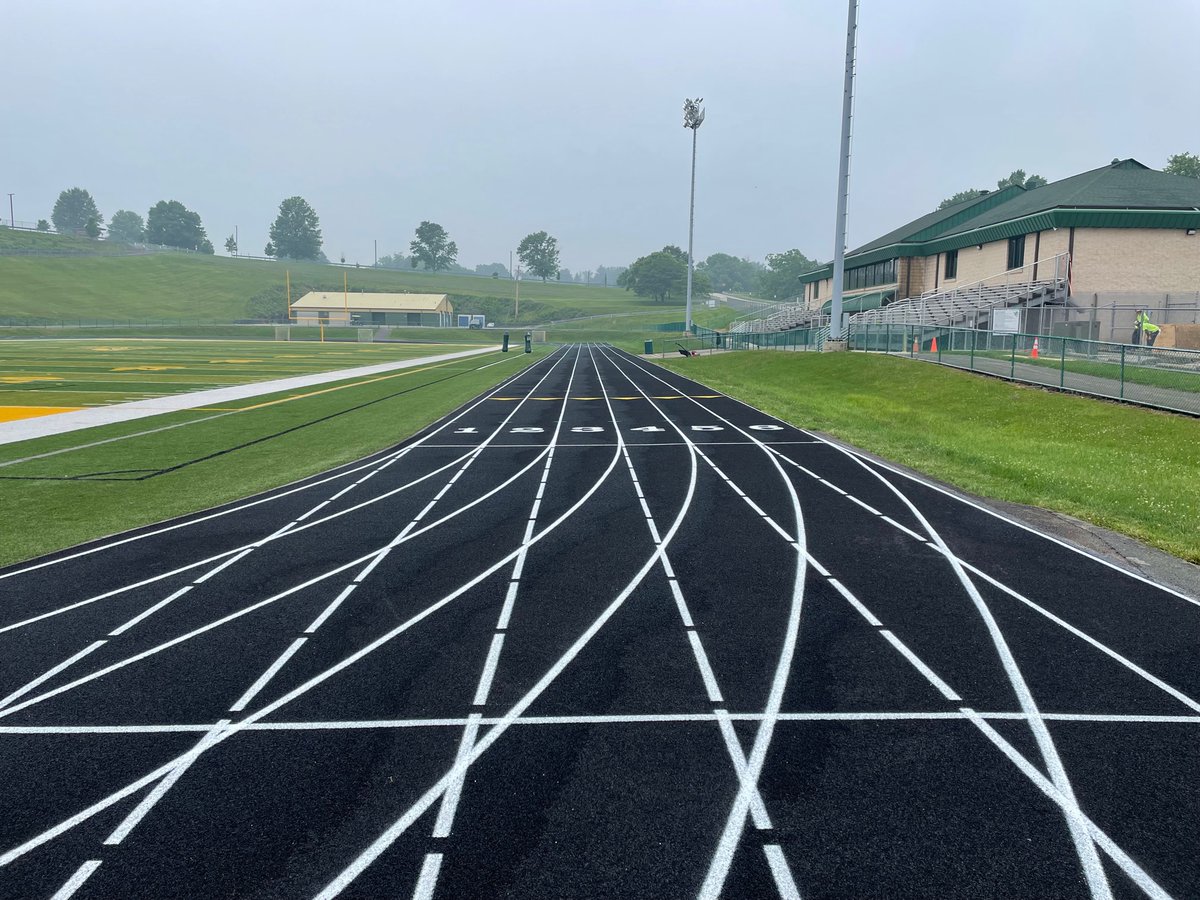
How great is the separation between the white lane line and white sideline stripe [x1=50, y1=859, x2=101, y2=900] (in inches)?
59.2

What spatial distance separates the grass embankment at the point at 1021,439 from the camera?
1254 centimetres

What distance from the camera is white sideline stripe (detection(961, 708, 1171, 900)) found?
4.36m

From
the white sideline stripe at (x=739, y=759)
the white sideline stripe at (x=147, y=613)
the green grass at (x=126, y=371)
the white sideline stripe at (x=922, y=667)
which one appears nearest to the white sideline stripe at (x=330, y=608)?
the white sideline stripe at (x=147, y=613)

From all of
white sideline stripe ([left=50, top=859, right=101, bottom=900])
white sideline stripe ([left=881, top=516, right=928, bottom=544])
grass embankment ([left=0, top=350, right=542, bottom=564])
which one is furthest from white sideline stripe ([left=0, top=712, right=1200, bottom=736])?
grass embankment ([left=0, top=350, right=542, bottom=564])

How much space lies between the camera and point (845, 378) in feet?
103

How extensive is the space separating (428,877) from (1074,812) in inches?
155

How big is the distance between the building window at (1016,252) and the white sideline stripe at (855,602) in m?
38.6

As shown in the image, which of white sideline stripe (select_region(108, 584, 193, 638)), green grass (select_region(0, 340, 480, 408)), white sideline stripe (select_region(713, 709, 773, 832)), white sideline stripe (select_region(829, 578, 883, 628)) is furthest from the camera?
green grass (select_region(0, 340, 480, 408))

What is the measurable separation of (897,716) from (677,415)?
60.8 ft

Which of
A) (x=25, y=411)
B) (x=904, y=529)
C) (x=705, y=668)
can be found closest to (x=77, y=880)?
(x=705, y=668)

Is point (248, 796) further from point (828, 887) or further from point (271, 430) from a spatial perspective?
point (271, 430)

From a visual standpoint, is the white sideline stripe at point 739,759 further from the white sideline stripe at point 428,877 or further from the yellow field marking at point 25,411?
the yellow field marking at point 25,411

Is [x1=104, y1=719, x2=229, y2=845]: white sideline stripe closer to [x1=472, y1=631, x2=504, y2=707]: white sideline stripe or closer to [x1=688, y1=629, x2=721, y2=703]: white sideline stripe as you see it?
[x1=472, y1=631, x2=504, y2=707]: white sideline stripe

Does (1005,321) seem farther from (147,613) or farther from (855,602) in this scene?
(147,613)
